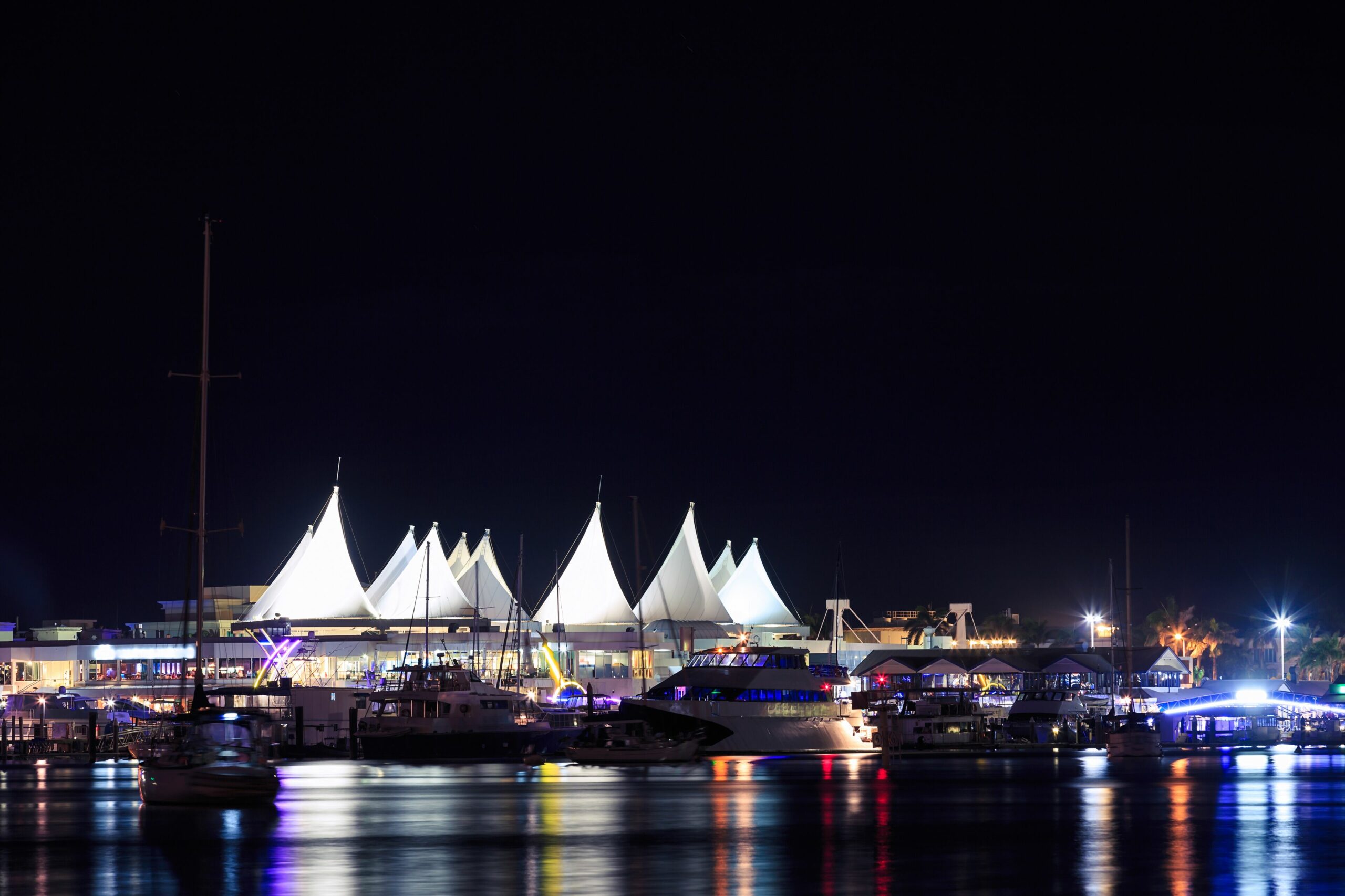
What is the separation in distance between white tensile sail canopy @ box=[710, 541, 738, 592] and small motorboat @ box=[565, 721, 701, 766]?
80068 millimetres

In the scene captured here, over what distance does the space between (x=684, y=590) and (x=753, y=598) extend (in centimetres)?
1271

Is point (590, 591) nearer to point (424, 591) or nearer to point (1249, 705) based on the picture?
point (424, 591)

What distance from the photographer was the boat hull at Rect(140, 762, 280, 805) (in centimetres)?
3294

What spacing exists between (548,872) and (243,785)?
13.9 m

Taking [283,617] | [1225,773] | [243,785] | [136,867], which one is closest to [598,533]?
[283,617]

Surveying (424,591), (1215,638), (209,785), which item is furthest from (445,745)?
(1215,638)

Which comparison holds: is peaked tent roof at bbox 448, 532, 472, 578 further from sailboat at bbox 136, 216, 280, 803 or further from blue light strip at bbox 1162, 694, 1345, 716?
sailboat at bbox 136, 216, 280, 803

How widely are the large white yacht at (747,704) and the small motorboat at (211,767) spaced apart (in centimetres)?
2691

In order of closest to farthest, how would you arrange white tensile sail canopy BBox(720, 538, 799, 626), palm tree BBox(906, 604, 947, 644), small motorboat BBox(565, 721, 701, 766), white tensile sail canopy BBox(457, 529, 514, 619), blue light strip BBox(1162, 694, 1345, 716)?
1. small motorboat BBox(565, 721, 701, 766)
2. blue light strip BBox(1162, 694, 1345, 716)
3. white tensile sail canopy BBox(457, 529, 514, 619)
4. white tensile sail canopy BBox(720, 538, 799, 626)
5. palm tree BBox(906, 604, 947, 644)

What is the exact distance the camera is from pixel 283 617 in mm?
110125

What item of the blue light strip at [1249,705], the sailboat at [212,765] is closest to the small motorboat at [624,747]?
the sailboat at [212,765]

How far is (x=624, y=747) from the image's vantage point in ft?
181

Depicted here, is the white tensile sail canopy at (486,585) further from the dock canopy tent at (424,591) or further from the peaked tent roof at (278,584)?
the peaked tent roof at (278,584)

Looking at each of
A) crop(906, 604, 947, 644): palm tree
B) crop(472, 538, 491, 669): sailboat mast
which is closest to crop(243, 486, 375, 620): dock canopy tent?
crop(472, 538, 491, 669): sailboat mast
